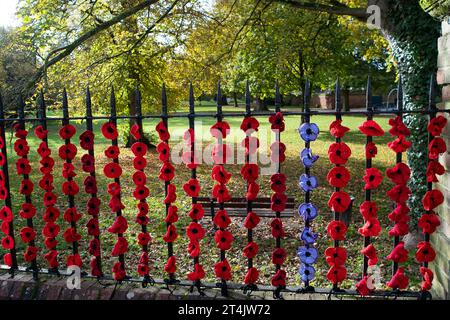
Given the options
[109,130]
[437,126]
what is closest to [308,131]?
[437,126]

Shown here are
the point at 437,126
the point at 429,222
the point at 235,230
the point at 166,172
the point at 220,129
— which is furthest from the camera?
the point at 235,230

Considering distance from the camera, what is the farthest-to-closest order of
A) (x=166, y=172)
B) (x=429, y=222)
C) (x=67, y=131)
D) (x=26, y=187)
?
(x=26, y=187) → (x=67, y=131) → (x=166, y=172) → (x=429, y=222)

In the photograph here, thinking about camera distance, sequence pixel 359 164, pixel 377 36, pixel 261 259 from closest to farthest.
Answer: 1. pixel 261 259
2. pixel 377 36
3. pixel 359 164

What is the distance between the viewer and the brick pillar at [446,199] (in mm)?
2844

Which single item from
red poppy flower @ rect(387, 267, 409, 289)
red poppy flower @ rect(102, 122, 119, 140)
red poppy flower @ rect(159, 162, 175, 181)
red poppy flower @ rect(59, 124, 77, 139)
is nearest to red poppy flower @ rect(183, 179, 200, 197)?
red poppy flower @ rect(159, 162, 175, 181)

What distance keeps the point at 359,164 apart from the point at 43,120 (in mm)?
12694

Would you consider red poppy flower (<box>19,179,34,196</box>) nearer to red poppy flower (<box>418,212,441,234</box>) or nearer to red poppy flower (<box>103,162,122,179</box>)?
red poppy flower (<box>103,162,122,179</box>)

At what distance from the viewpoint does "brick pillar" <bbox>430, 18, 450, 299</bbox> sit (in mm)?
2844

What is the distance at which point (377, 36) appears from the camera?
12.1 meters

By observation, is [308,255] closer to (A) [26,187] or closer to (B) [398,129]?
(B) [398,129]

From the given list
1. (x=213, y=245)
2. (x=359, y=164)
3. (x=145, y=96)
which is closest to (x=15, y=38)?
(x=145, y=96)

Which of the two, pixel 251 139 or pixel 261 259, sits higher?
pixel 251 139

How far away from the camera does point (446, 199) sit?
9.66ft
